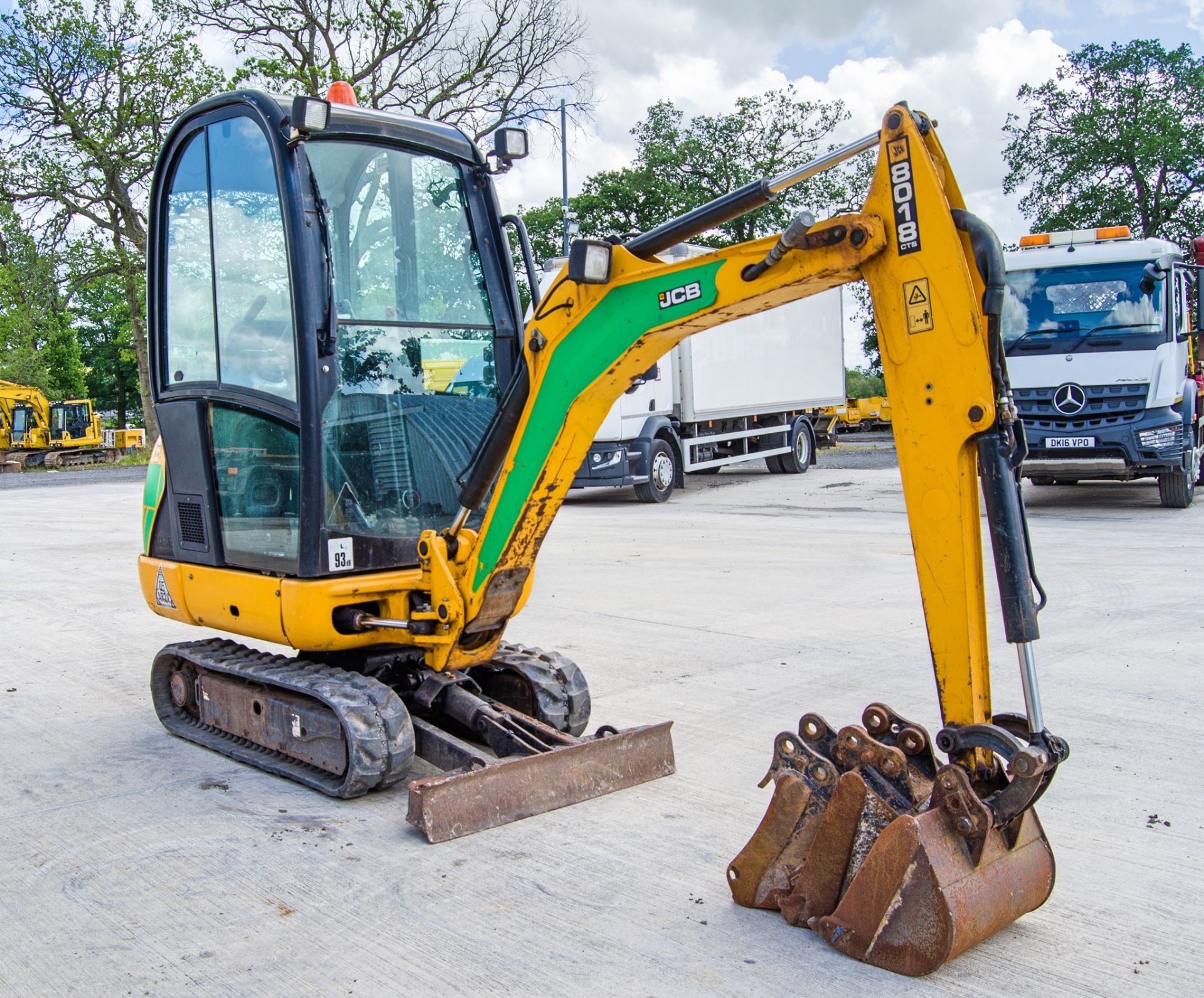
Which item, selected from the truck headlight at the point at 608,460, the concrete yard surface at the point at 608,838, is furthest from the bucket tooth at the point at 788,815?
the truck headlight at the point at 608,460

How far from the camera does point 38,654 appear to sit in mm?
7895

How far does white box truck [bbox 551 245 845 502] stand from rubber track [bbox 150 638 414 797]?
10521 millimetres

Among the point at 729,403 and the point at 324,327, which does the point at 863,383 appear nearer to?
the point at 729,403

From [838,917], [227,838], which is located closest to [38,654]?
[227,838]

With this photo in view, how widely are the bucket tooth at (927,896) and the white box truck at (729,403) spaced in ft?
40.4

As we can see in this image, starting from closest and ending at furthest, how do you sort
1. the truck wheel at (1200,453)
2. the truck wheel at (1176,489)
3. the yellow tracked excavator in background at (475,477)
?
the yellow tracked excavator in background at (475,477) → the truck wheel at (1176,489) → the truck wheel at (1200,453)

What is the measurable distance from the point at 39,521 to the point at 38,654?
36.9ft

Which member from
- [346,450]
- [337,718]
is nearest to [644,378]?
[346,450]

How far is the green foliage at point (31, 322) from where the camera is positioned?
1202 inches

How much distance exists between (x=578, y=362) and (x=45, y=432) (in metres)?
41.8

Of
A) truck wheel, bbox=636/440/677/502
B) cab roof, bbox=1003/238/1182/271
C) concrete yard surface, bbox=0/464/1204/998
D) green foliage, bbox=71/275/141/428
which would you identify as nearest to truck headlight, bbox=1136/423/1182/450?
cab roof, bbox=1003/238/1182/271

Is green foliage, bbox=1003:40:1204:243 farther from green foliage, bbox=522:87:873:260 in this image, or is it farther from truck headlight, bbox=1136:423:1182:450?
truck headlight, bbox=1136:423:1182:450

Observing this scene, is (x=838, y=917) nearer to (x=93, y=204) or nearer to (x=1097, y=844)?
(x=1097, y=844)

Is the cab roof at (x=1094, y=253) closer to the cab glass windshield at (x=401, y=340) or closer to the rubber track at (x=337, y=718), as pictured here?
the cab glass windshield at (x=401, y=340)
